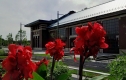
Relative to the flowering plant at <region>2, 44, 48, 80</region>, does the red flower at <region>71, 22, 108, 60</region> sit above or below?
above

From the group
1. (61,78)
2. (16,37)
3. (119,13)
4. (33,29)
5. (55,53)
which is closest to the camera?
(61,78)

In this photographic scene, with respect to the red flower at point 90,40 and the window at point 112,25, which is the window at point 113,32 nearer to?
the window at point 112,25

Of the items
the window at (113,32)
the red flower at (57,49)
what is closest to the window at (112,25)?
the window at (113,32)

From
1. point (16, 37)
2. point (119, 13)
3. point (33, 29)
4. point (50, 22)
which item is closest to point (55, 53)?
point (119, 13)

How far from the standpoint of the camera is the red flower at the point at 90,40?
196 cm

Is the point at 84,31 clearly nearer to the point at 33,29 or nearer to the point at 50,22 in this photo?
the point at 50,22

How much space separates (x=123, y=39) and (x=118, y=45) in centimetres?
193

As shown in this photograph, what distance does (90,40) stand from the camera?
1.96m

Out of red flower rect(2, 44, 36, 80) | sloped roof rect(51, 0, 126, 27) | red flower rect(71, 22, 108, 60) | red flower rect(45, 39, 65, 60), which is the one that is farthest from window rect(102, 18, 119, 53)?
red flower rect(2, 44, 36, 80)

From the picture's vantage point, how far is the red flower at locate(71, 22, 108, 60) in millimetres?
1955

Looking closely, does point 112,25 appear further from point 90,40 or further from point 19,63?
point 19,63

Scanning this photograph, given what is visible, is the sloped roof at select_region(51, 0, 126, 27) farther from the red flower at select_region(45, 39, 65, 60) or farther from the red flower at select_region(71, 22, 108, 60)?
the red flower at select_region(71, 22, 108, 60)

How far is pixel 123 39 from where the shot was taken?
33594mm

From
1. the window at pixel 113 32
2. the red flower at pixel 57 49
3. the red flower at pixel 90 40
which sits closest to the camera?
the red flower at pixel 90 40
